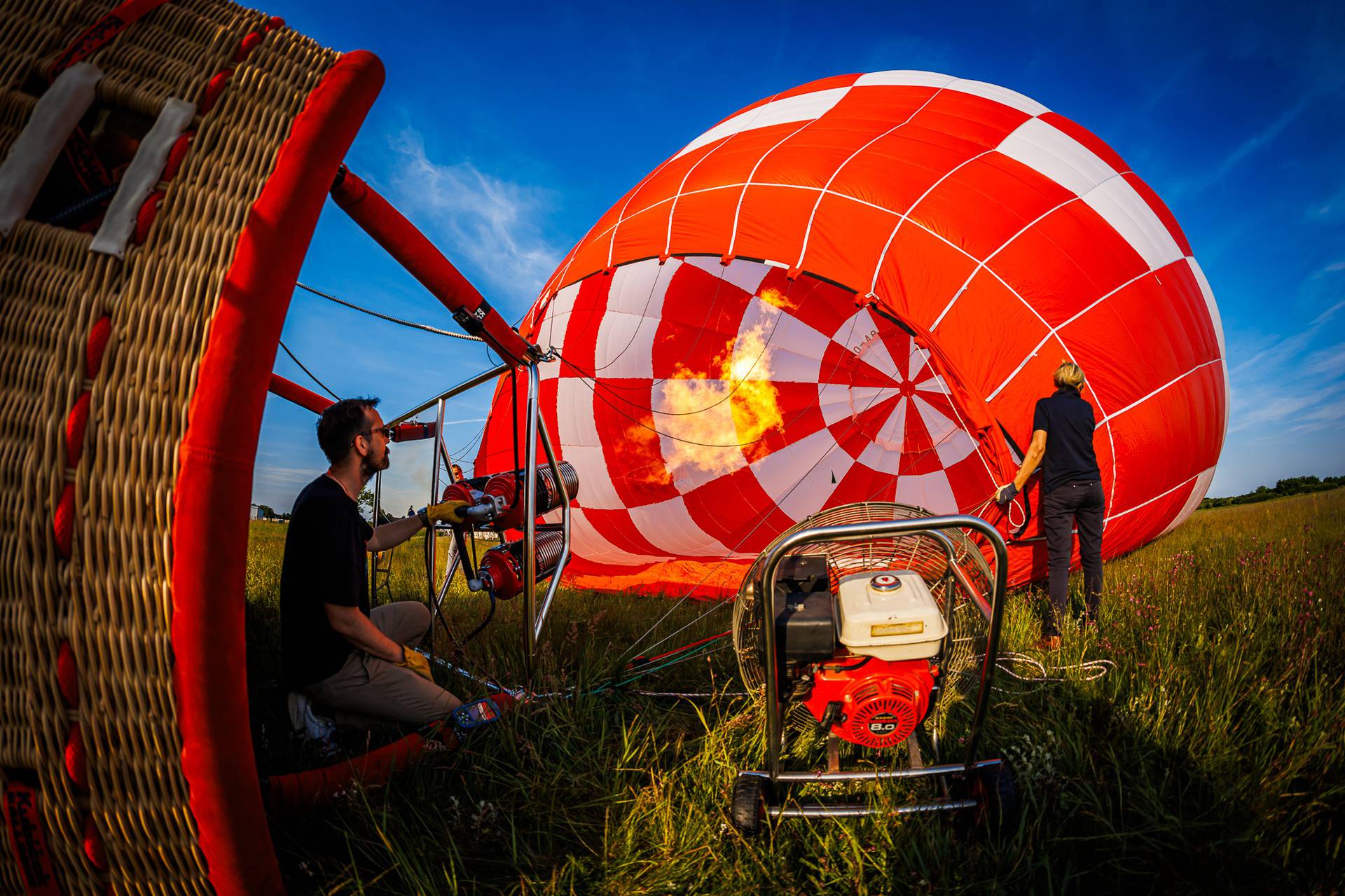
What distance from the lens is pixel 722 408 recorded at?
648 cm

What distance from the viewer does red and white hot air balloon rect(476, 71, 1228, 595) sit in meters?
3.54

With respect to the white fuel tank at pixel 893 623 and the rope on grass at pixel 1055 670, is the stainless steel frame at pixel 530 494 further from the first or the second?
the rope on grass at pixel 1055 670

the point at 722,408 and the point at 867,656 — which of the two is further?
the point at 722,408

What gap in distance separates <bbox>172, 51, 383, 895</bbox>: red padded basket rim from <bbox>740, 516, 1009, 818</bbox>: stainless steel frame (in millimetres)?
923

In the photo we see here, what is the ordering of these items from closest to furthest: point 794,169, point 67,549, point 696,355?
point 67,549 < point 794,169 < point 696,355

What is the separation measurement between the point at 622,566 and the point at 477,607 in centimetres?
214

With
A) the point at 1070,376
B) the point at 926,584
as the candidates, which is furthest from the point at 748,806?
the point at 1070,376

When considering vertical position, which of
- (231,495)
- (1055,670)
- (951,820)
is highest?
(231,495)

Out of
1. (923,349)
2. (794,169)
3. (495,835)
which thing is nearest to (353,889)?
(495,835)

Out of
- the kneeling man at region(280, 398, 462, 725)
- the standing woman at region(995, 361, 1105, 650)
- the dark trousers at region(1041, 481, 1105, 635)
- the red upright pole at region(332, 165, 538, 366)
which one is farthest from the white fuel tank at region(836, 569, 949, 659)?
the dark trousers at region(1041, 481, 1105, 635)

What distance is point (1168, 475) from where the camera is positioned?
4.00 m

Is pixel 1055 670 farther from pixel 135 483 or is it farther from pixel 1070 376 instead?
pixel 135 483

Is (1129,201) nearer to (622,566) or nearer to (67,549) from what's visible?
(622,566)

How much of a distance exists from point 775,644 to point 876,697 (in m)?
0.29
